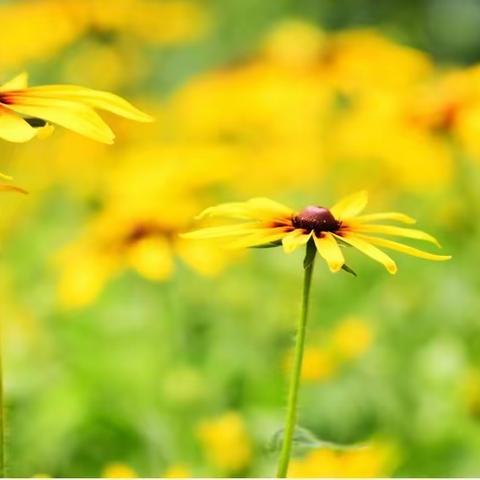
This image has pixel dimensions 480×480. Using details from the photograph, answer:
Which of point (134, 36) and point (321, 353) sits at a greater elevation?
point (134, 36)

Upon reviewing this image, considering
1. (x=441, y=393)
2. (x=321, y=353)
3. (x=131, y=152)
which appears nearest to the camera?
(x=441, y=393)

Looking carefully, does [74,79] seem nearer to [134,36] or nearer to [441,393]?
[134,36]

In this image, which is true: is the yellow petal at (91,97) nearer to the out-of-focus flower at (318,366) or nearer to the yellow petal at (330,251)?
the yellow petal at (330,251)

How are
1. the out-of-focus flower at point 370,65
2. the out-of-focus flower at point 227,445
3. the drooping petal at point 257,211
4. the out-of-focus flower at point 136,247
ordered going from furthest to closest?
the out-of-focus flower at point 370,65, the out-of-focus flower at point 136,247, the out-of-focus flower at point 227,445, the drooping petal at point 257,211

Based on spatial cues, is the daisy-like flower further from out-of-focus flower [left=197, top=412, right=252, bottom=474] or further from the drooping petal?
out-of-focus flower [left=197, top=412, right=252, bottom=474]

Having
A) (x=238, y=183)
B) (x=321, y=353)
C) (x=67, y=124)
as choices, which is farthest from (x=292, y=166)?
(x=67, y=124)

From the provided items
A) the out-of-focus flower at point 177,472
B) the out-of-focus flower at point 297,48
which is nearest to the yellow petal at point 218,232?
the out-of-focus flower at point 177,472

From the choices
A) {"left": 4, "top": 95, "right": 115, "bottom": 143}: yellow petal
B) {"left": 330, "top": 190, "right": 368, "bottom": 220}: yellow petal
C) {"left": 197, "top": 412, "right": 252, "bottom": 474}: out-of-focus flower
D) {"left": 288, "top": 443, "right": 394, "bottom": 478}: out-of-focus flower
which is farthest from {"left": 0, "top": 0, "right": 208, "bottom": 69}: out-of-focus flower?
{"left": 4, "top": 95, "right": 115, "bottom": 143}: yellow petal
